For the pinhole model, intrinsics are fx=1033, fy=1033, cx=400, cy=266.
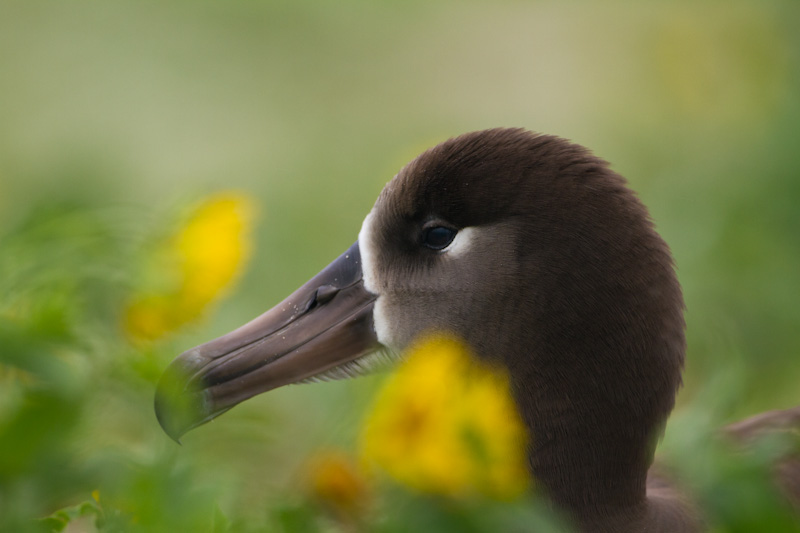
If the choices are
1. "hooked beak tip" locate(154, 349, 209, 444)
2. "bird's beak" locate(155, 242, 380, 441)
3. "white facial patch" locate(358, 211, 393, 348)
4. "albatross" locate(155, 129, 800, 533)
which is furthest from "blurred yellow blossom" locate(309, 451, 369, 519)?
"white facial patch" locate(358, 211, 393, 348)

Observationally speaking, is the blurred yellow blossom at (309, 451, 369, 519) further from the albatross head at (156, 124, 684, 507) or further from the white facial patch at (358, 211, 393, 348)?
the white facial patch at (358, 211, 393, 348)

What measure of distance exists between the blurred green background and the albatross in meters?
0.15

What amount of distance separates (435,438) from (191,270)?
2.14 feet

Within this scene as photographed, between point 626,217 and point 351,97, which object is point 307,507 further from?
point 351,97

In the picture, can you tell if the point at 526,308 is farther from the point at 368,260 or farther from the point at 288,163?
the point at 288,163

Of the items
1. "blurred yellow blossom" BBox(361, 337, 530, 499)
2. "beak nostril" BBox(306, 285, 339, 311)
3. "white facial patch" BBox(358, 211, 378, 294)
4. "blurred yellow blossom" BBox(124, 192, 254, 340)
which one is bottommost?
"beak nostril" BBox(306, 285, 339, 311)

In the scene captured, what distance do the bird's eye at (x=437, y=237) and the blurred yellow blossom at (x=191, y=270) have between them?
1.96 ft

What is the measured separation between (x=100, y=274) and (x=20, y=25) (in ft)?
19.8

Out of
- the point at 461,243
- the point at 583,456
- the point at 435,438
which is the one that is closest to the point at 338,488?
the point at 435,438

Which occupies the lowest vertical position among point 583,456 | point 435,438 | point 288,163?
point 288,163

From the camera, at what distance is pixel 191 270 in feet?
5.91

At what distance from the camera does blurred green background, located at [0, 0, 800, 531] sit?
4.85ft

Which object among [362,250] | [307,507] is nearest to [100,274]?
[307,507]

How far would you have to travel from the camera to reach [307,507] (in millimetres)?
1536
